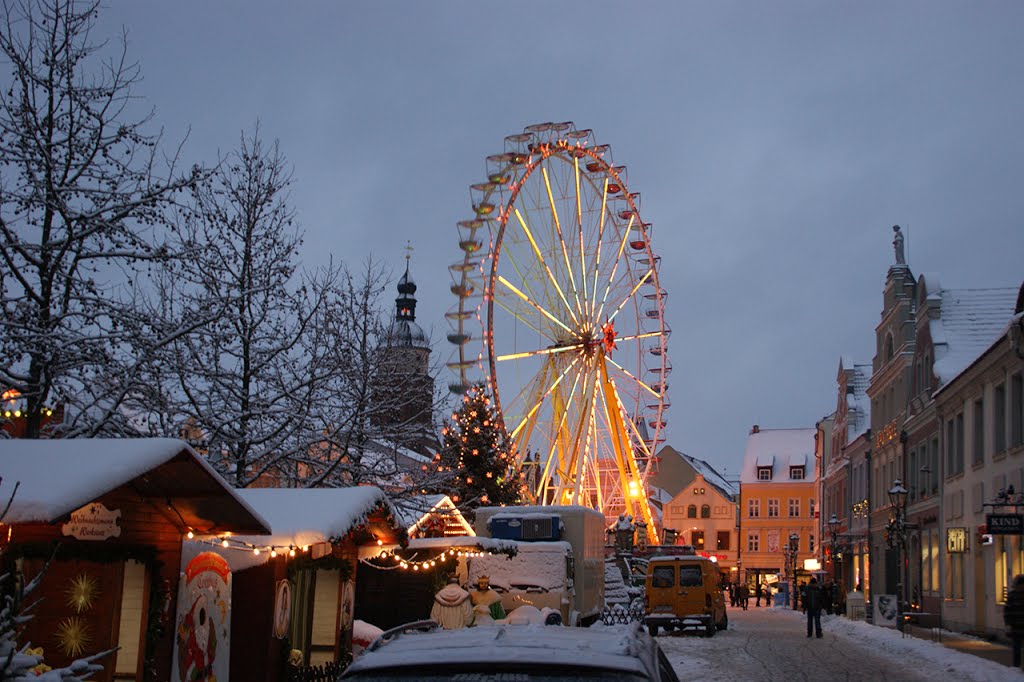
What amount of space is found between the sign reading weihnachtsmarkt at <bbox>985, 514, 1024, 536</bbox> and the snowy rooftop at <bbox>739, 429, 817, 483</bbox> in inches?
2685

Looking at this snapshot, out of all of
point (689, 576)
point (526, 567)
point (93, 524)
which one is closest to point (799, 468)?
point (689, 576)

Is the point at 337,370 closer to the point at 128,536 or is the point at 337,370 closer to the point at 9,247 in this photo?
the point at 9,247

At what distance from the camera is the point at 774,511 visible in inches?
3573

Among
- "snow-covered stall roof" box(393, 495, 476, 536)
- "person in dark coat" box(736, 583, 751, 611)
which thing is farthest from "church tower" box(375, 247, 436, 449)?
"person in dark coat" box(736, 583, 751, 611)

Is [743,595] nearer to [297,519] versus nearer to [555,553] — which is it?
[555,553]

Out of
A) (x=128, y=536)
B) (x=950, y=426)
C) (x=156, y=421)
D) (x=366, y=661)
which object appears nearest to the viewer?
(x=366, y=661)

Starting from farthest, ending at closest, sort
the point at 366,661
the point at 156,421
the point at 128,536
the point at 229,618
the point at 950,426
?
the point at 950,426 → the point at 156,421 → the point at 229,618 → the point at 128,536 → the point at 366,661

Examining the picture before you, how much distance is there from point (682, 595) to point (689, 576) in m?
0.62

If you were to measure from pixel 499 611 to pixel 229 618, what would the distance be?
787 centimetres

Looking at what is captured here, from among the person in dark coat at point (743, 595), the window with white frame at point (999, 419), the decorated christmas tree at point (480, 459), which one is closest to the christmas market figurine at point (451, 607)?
the window with white frame at point (999, 419)

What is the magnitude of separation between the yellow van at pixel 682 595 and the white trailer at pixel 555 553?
3.90m

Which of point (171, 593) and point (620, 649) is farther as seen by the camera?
point (171, 593)

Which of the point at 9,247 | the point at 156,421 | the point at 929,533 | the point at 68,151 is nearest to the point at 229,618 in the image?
the point at 9,247

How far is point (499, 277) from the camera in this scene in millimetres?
39062
